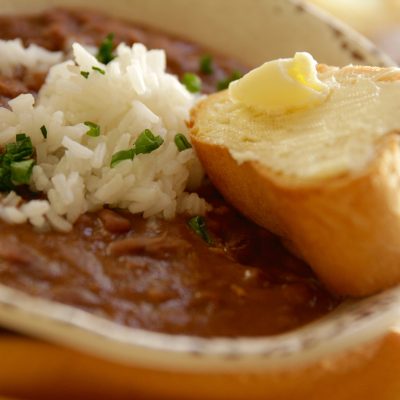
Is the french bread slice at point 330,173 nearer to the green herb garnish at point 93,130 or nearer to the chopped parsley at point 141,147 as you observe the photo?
the chopped parsley at point 141,147

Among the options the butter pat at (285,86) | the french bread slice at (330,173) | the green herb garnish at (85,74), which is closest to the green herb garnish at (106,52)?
the green herb garnish at (85,74)

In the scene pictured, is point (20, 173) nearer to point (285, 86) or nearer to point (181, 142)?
point (181, 142)

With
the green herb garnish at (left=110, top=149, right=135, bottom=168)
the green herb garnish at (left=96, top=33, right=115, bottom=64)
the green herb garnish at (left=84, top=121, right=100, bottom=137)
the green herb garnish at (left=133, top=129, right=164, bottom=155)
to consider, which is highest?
the green herb garnish at (left=133, top=129, right=164, bottom=155)

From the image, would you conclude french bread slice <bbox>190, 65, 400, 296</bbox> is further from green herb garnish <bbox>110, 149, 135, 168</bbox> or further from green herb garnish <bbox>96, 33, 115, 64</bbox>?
green herb garnish <bbox>96, 33, 115, 64</bbox>

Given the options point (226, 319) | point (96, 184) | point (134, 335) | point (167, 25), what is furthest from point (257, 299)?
point (167, 25)

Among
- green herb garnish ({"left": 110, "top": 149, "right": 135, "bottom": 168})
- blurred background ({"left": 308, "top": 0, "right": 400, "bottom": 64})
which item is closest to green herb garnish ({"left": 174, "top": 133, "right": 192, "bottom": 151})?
green herb garnish ({"left": 110, "top": 149, "right": 135, "bottom": 168})
